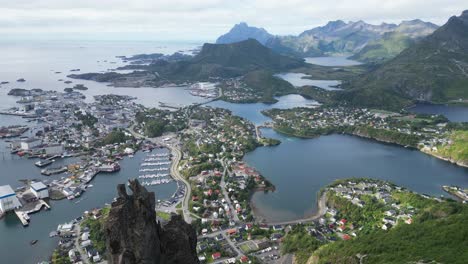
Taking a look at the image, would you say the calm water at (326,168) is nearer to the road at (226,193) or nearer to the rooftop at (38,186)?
the road at (226,193)

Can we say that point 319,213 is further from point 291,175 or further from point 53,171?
point 53,171

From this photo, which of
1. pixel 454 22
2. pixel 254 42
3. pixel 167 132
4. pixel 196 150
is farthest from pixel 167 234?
pixel 254 42

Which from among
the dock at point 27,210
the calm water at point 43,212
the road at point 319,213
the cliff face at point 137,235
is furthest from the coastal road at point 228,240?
the dock at point 27,210

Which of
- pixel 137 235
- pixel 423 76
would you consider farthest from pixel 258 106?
pixel 137 235

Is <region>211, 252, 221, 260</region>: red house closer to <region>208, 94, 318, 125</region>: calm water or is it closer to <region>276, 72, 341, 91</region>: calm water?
<region>208, 94, 318, 125</region>: calm water

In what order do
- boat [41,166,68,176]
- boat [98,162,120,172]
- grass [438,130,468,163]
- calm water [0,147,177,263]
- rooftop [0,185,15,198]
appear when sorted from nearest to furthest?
calm water [0,147,177,263]
rooftop [0,185,15,198]
boat [41,166,68,176]
boat [98,162,120,172]
grass [438,130,468,163]

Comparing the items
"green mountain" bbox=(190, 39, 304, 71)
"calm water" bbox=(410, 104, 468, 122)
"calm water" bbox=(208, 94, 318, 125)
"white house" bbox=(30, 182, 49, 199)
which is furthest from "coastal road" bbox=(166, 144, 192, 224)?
"green mountain" bbox=(190, 39, 304, 71)
